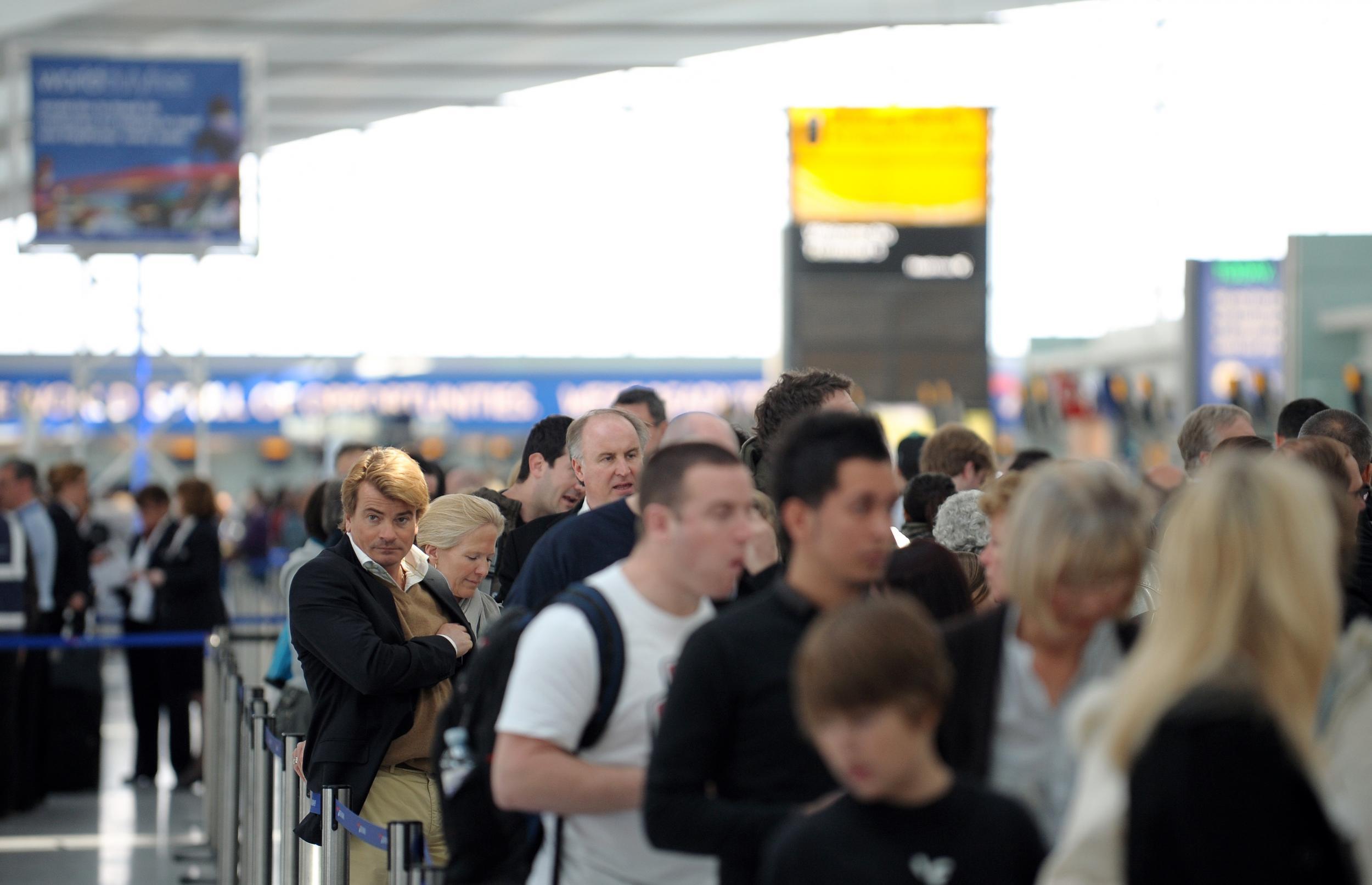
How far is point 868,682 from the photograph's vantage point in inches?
84.6

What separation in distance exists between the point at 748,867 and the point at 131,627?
33.0ft

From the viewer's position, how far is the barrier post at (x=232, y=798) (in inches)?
282

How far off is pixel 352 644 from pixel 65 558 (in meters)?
7.38

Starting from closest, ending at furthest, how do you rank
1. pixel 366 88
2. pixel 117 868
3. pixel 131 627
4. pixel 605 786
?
1. pixel 605 786
2. pixel 117 868
3. pixel 131 627
4. pixel 366 88

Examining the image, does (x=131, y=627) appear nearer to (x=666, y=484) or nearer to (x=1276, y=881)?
(x=666, y=484)

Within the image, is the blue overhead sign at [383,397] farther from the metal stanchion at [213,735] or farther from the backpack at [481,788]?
the backpack at [481,788]

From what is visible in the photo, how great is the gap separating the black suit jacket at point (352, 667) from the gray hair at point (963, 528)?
1.43m

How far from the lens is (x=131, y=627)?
465 inches

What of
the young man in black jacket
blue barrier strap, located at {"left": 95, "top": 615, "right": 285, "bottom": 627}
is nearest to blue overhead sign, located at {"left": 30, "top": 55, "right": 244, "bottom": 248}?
blue barrier strap, located at {"left": 95, "top": 615, "right": 285, "bottom": 627}

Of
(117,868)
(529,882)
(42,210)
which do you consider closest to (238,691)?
(117,868)

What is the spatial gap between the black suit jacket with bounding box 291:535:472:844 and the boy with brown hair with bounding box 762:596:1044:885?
2.54 meters

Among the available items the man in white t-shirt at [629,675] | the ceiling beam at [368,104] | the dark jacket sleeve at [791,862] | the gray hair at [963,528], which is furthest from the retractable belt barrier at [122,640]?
the ceiling beam at [368,104]

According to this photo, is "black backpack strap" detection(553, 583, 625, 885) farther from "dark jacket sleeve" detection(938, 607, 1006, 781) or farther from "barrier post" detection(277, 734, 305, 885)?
Result: "barrier post" detection(277, 734, 305, 885)

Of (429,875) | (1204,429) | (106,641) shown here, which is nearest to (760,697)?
(429,875)
